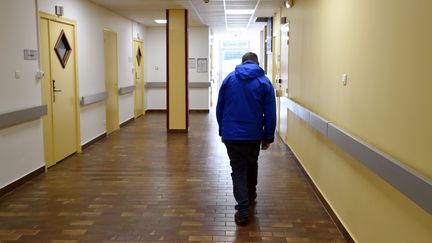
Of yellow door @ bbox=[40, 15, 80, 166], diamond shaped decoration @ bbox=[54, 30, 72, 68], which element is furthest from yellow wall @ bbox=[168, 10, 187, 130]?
diamond shaped decoration @ bbox=[54, 30, 72, 68]

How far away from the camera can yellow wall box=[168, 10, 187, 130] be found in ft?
29.8

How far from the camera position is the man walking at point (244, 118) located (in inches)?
155

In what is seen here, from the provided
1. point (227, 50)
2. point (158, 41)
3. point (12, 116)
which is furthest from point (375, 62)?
point (227, 50)

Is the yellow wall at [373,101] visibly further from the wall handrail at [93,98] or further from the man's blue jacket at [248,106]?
the wall handrail at [93,98]

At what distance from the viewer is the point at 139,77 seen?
12.4 metres

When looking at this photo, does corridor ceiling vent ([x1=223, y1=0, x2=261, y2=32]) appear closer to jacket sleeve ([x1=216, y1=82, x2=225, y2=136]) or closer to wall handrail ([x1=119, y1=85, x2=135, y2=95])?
wall handrail ([x1=119, y1=85, x2=135, y2=95])

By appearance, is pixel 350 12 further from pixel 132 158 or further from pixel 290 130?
pixel 132 158

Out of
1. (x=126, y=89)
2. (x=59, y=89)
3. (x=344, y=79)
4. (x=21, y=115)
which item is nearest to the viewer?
(x=344, y=79)

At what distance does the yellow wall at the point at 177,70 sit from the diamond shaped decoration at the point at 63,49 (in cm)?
269

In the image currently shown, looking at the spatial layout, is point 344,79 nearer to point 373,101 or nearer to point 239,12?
point 373,101

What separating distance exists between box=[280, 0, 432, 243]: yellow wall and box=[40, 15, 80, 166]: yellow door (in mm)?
3690

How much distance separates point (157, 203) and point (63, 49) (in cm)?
342

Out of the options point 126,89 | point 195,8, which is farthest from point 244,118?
point 126,89

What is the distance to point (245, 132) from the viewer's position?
3.93m
